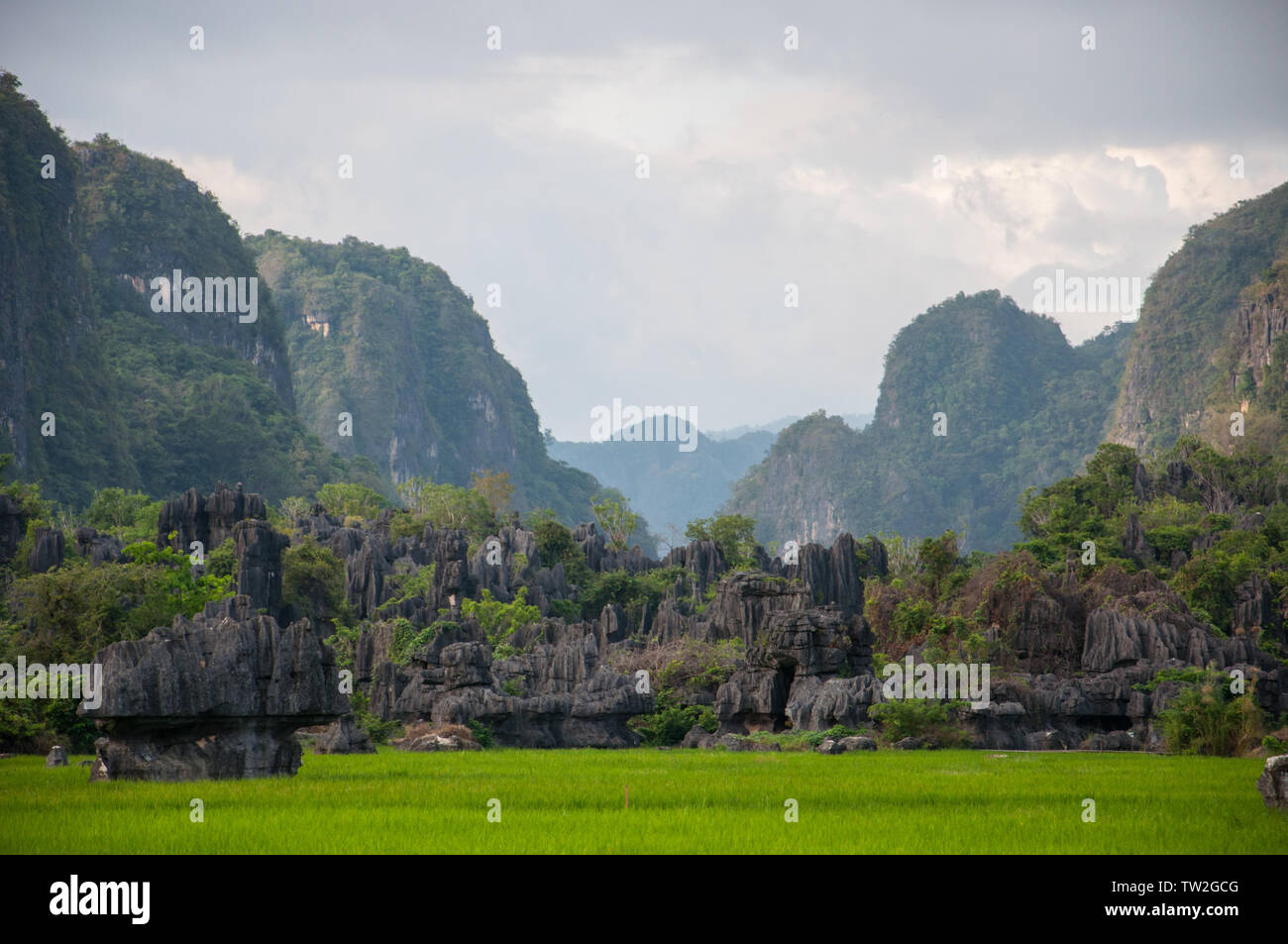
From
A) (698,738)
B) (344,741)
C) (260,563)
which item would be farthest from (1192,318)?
(344,741)

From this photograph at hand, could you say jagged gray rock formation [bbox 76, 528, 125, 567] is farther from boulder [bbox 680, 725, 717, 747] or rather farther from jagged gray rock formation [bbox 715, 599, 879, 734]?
jagged gray rock formation [bbox 715, 599, 879, 734]

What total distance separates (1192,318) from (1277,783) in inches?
6319

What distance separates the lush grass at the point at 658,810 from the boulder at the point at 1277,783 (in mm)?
381

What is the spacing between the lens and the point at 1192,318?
536 feet

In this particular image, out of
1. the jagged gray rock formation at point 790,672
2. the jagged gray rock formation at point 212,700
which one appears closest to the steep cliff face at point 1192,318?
the jagged gray rock formation at point 790,672

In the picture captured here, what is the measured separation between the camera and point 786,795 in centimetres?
1962

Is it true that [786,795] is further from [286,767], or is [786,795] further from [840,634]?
[840,634]

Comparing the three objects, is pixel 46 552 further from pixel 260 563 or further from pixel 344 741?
pixel 344 741

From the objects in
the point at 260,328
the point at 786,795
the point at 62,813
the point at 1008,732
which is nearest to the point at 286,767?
the point at 62,813

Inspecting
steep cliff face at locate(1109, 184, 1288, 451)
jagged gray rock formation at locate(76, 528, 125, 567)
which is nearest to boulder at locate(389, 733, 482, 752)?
jagged gray rock formation at locate(76, 528, 125, 567)

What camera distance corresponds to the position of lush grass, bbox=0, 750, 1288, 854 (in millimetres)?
14016

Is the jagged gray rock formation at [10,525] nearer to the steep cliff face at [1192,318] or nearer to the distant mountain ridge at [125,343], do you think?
the distant mountain ridge at [125,343]

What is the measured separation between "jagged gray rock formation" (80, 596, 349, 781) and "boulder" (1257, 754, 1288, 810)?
46.0 ft
